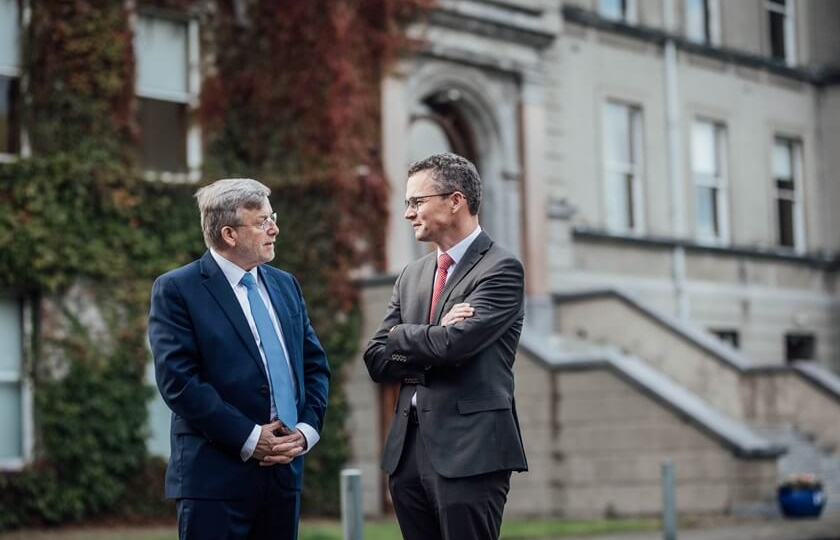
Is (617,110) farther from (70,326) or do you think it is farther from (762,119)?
(70,326)

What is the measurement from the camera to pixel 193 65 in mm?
17547

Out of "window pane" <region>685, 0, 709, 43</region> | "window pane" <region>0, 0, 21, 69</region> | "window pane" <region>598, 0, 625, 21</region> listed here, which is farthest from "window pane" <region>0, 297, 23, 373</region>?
"window pane" <region>685, 0, 709, 43</region>

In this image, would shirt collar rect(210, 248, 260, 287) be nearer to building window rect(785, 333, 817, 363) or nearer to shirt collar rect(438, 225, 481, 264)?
shirt collar rect(438, 225, 481, 264)

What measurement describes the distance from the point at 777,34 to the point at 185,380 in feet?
76.8

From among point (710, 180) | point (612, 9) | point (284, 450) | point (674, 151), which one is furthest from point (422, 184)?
point (710, 180)

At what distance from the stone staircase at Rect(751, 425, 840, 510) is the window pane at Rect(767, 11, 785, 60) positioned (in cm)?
963

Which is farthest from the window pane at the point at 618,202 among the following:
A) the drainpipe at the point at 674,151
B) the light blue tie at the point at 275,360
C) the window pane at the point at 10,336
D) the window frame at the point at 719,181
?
the light blue tie at the point at 275,360

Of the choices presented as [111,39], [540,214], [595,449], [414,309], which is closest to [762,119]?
[540,214]

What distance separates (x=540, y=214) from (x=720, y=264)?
5.17m

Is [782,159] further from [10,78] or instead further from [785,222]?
[10,78]

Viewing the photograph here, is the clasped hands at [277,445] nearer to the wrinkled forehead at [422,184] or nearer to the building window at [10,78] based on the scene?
the wrinkled forehead at [422,184]

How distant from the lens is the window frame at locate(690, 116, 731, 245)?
24.8 m

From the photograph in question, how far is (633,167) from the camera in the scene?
23469 millimetres

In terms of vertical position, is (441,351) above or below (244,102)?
below
